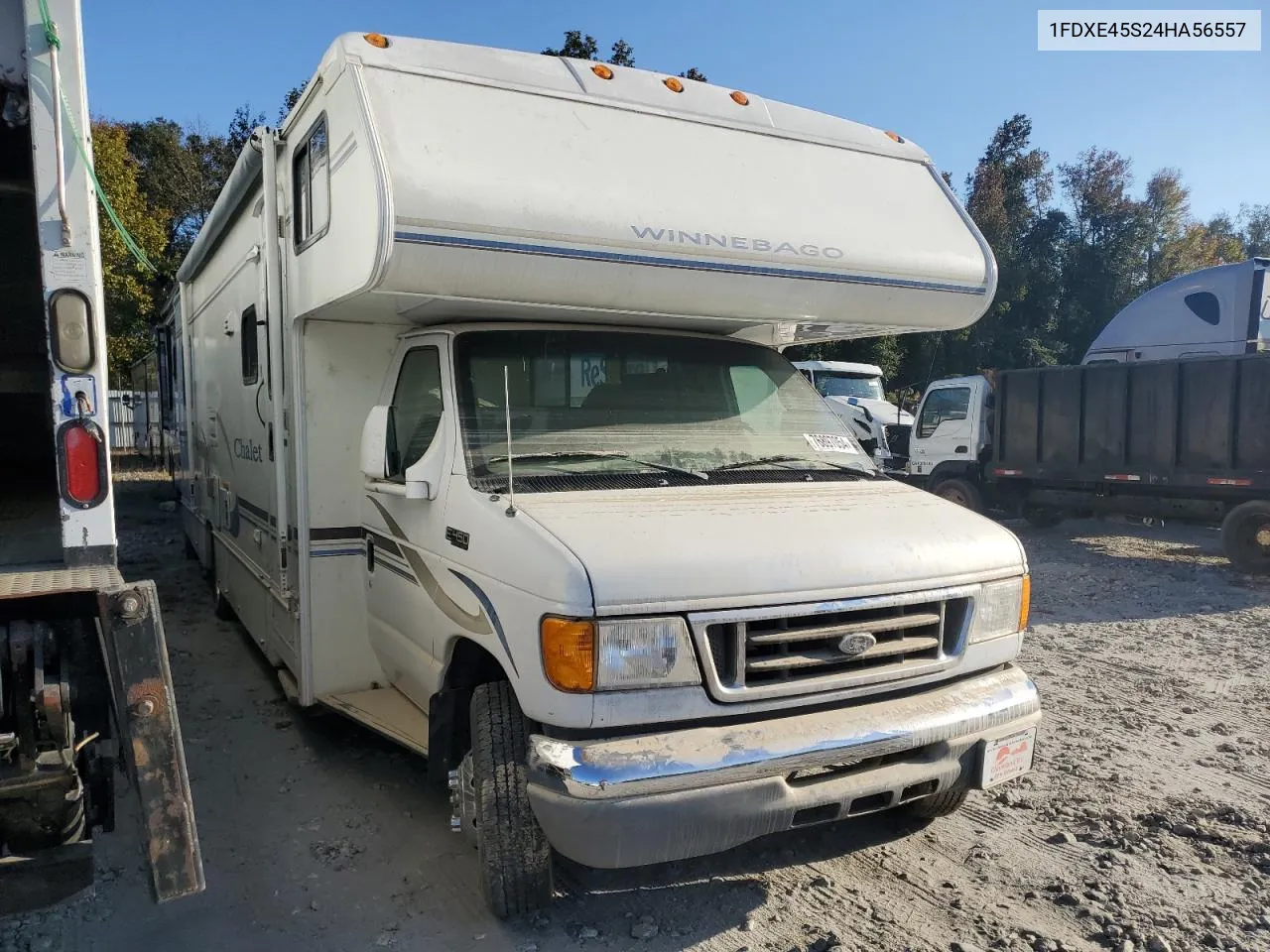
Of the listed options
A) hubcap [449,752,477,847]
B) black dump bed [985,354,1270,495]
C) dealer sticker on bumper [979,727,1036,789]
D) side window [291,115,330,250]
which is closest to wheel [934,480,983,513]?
black dump bed [985,354,1270,495]

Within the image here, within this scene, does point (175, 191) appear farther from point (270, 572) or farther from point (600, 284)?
point (600, 284)

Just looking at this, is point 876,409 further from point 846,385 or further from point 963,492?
point 963,492

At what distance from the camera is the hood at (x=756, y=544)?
115 inches

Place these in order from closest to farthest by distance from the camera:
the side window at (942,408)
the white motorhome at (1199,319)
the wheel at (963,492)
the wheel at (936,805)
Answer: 1. the wheel at (936,805)
2. the white motorhome at (1199,319)
3. the wheel at (963,492)
4. the side window at (942,408)

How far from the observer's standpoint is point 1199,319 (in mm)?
13703

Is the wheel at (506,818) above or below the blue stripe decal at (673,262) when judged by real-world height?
below

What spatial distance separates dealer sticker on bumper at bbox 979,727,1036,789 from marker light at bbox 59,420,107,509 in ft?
10.1

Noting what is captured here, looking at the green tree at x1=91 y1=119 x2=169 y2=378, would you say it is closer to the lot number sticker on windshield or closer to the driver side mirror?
the driver side mirror

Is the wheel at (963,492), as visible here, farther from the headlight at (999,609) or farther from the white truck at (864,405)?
the headlight at (999,609)

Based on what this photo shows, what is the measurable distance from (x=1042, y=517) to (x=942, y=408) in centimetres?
217

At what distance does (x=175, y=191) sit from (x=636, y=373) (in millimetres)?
23998

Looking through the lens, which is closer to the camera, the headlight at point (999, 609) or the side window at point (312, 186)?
the headlight at point (999, 609)

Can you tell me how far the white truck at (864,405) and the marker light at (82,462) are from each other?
12369mm

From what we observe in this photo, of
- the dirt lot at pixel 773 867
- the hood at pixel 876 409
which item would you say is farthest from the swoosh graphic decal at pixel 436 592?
the hood at pixel 876 409
